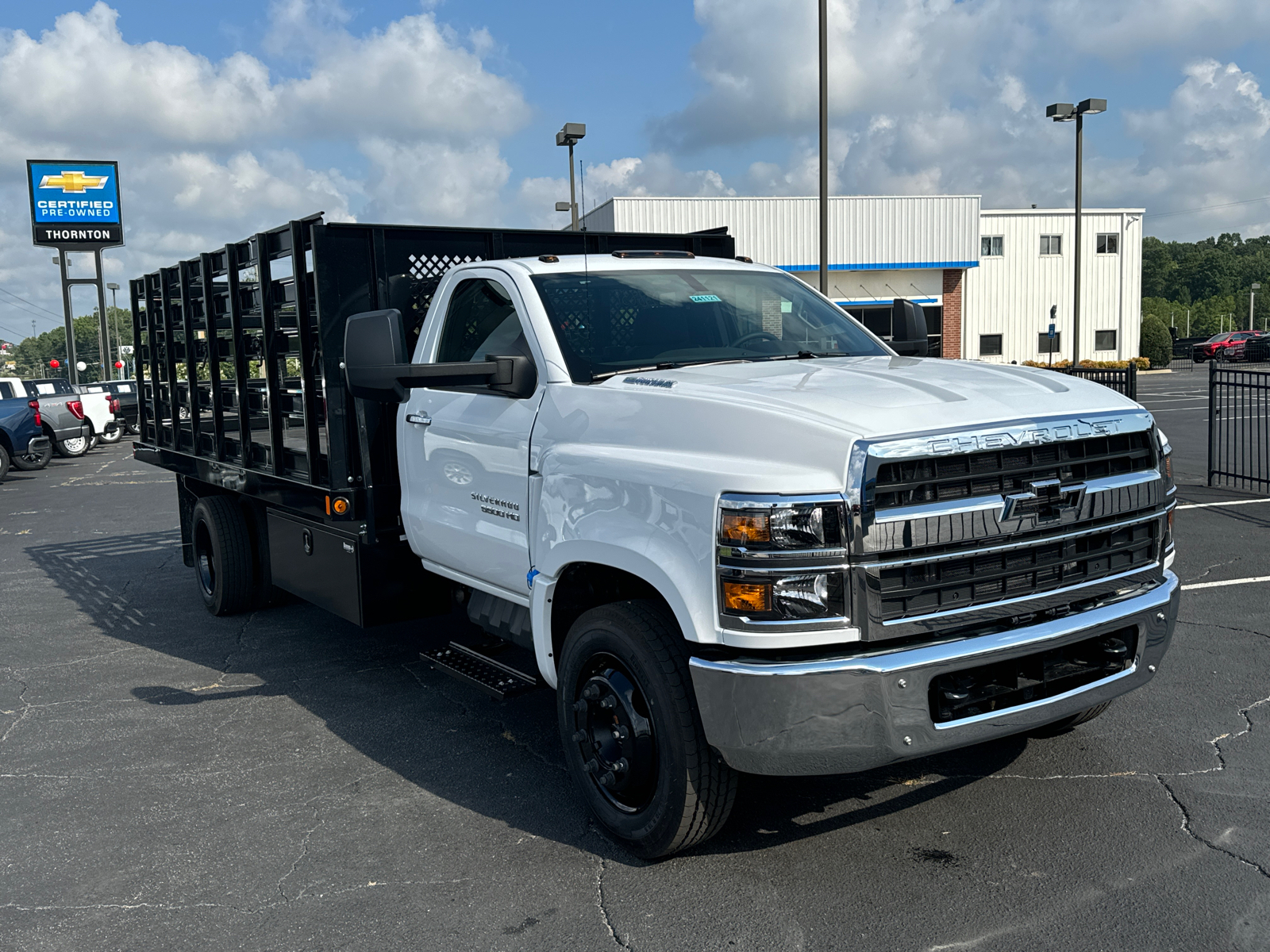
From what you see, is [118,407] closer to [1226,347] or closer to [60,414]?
[60,414]

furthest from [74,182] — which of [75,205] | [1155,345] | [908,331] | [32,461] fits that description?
[908,331]

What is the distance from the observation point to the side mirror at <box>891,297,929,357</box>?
18.0 ft

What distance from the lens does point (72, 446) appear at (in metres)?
23.3

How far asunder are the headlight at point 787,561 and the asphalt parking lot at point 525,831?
994mm

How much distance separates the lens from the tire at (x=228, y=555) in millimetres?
7594

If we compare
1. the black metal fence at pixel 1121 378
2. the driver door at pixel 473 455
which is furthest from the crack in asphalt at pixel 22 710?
the black metal fence at pixel 1121 378

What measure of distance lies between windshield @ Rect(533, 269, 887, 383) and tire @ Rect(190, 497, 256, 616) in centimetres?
392

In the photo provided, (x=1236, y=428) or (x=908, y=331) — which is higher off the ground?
(x=908, y=331)

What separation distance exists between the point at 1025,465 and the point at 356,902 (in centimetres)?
259

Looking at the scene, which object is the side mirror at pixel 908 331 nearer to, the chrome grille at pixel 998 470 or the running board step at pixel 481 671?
the chrome grille at pixel 998 470

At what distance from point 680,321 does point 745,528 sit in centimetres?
174

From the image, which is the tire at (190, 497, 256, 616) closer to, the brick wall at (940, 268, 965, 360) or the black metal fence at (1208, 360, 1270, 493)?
the black metal fence at (1208, 360, 1270, 493)

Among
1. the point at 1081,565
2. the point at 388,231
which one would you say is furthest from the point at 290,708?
the point at 1081,565

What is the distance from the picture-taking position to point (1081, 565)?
363cm
